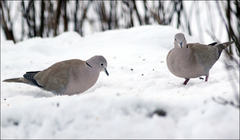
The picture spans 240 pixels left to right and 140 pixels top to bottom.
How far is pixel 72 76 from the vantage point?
3082 millimetres

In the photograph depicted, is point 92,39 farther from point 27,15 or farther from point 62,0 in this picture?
point 27,15

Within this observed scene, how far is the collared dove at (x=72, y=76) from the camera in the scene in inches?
120

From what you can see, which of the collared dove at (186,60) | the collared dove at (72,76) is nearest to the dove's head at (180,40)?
the collared dove at (186,60)

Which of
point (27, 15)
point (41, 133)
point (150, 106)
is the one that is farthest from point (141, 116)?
point (27, 15)

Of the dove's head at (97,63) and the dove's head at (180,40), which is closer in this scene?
the dove's head at (180,40)

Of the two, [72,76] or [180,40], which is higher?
[180,40]

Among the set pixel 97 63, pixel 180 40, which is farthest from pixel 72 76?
pixel 180 40

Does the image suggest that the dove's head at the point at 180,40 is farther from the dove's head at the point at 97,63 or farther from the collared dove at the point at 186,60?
the dove's head at the point at 97,63

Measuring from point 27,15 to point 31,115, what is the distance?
193 inches

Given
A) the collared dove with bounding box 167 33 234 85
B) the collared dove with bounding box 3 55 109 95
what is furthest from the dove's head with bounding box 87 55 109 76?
the collared dove with bounding box 167 33 234 85

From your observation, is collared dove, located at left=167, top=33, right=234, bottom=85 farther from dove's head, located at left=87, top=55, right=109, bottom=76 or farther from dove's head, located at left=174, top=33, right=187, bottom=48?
dove's head, located at left=87, top=55, right=109, bottom=76

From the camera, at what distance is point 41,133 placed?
6.14 feet

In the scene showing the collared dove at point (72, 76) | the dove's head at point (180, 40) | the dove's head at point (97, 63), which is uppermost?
the dove's head at point (180, 40)

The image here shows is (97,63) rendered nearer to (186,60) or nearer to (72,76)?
(72,76)
